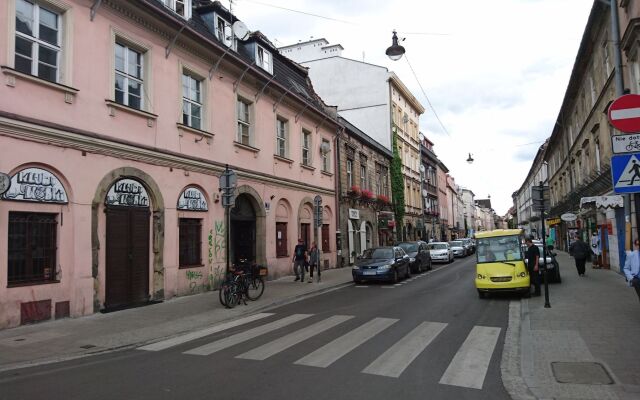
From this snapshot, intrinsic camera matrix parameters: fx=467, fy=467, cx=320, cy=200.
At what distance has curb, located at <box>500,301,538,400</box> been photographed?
5.31m

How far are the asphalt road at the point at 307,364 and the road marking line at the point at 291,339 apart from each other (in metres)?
0.02

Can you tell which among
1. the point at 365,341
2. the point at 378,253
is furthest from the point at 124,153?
the point at 378,253

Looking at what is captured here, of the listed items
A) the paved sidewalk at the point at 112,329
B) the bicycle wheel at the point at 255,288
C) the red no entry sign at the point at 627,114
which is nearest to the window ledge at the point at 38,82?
the paved sidewalk at the point at 112,329

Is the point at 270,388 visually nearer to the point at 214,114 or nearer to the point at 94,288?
the point at 94,288

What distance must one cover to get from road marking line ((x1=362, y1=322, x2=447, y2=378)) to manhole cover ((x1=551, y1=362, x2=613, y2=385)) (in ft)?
6.17

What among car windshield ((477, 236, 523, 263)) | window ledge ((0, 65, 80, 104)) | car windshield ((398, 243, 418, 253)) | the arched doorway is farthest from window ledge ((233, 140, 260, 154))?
car windshield ((398, 243, 418, 253))

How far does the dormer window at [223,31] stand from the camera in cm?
1713

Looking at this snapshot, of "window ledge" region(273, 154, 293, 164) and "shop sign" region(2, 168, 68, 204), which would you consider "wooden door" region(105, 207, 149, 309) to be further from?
"window ledge" region(273, 154, 293, 164)

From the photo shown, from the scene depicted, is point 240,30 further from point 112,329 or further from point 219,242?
point 112,329

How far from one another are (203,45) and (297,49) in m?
26.9

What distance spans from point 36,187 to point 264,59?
12.6 metres

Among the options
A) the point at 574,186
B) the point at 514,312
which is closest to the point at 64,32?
the point at 514,312

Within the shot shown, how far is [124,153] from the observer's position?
11977 millimetres

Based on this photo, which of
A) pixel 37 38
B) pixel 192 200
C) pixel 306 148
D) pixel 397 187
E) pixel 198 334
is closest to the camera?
pixel 198 334
